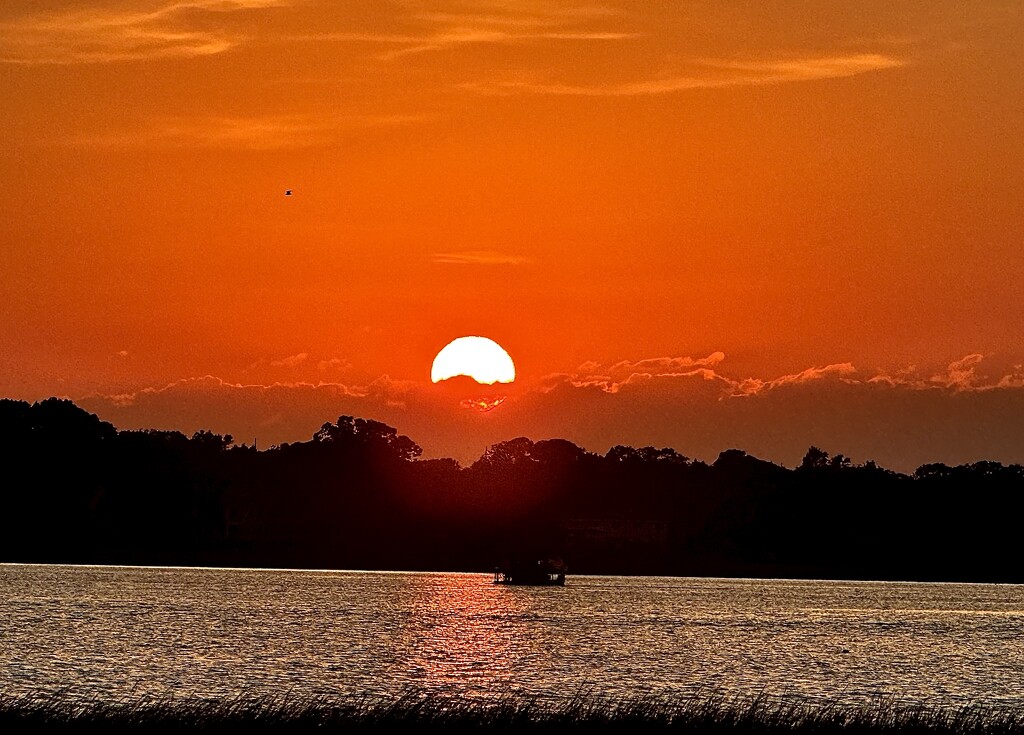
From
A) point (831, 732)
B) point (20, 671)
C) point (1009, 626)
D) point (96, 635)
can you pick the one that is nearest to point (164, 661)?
point (20, 671)

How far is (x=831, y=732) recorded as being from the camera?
57062 mm

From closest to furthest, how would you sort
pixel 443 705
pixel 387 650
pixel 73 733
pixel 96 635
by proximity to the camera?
pixel 73 733 → pixel 443 705 → pixel 387 650 → pixel 96 635

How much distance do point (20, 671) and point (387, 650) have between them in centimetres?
2918

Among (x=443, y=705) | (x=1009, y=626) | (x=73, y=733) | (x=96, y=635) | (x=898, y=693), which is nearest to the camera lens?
(x=73, y=733)

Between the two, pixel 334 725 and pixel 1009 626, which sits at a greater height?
pixel 1009 626

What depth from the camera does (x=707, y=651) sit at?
121438 mm

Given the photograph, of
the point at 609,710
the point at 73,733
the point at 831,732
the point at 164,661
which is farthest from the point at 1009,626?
the point at 73,733

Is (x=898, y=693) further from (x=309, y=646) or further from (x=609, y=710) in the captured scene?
(x=309, y=646)

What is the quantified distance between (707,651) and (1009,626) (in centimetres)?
6920

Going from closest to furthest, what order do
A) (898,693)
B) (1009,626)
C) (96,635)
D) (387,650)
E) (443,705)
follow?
(443,705), (898,693), (387,650), (96,635), (1009,626)

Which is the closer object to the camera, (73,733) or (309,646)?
(73,733)

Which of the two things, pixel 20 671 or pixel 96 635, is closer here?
pixel 20 671

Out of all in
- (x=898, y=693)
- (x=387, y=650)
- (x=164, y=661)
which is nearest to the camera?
(x=898, y=693)

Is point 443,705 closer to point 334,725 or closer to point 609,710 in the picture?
point 609,710
